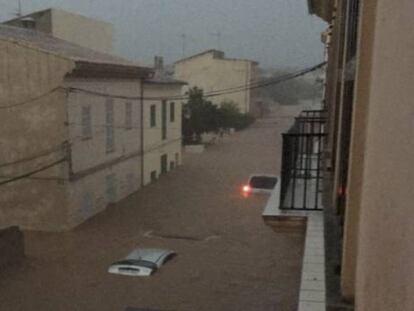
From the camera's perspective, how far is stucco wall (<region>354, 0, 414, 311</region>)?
132cm

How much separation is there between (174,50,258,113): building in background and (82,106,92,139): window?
103 feet

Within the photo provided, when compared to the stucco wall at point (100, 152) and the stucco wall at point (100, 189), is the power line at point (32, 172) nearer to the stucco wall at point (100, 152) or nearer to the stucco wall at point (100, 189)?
the stucco wall at point (100, 152)

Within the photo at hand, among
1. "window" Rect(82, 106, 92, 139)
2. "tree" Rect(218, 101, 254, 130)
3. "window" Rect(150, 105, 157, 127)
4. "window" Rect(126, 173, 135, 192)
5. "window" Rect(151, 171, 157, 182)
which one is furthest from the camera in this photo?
"tree" Rect(218, 101, 254, 130)

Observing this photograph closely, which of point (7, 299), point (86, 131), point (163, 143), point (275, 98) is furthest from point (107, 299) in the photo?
point (275, 98)

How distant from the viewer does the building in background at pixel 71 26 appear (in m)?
28.3

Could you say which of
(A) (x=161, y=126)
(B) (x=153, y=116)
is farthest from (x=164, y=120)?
(B) (x=153, y=116)

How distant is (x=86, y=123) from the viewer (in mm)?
18906

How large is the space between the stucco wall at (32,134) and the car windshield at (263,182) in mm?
8776

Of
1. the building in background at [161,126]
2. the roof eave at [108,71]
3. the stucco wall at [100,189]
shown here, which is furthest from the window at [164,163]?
the roof eave at [108,71]

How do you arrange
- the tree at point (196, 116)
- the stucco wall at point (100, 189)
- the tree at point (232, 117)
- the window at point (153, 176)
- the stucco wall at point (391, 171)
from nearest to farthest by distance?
1. the stucco wall at point (391, 171)
2. the stucco wall at point (100, 189)
3. the window at point (153, 176)
4. the tree at point (196, 116)
5. the tree at point (232, 117)

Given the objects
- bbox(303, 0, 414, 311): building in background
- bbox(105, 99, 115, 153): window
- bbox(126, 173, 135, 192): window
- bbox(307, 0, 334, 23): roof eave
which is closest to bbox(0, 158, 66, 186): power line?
bbox(105, 99, 115, 153): window

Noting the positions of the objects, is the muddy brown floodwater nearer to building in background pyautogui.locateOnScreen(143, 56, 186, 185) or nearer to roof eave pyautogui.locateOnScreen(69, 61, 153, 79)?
building in background pyautogui.locateOnScreen(143, 56, 186, 185)

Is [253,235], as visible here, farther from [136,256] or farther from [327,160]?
[327,160]

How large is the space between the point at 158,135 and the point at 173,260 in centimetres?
1355
